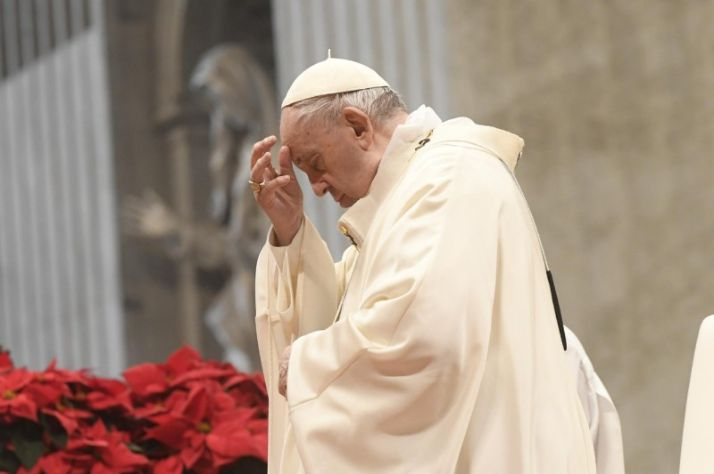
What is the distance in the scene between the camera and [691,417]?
2.83 m

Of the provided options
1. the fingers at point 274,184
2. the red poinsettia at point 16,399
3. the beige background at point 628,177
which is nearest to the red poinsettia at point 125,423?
the red poinsettia at point 16,399

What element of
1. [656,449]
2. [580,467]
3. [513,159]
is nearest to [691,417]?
[580,467]

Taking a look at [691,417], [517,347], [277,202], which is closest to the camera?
[517,347]

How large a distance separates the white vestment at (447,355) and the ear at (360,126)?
0.14 meters

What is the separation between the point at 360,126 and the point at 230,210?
7.58m

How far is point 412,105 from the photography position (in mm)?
7008

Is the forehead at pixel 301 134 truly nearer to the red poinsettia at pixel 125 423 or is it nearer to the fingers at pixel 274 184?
the fingers at pixel 274 184

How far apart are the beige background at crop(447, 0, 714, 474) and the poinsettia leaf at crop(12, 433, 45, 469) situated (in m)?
3.00

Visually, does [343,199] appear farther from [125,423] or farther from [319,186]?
[125,423]

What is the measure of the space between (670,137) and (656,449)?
1189 millimetres

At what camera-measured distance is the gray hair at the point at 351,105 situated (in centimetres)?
289

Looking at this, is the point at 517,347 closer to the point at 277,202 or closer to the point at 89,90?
→ the point at 277,202

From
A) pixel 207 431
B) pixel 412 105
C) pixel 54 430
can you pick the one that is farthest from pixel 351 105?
pixel 412 105

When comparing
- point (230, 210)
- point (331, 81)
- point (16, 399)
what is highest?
point (331, 81)
